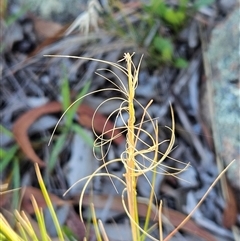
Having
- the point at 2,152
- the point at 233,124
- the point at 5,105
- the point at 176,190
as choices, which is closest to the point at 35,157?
the point at 2,152

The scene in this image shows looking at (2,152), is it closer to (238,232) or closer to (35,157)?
(35,157)

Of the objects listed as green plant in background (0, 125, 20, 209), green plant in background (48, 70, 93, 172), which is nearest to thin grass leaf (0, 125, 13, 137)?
green plant in background (0, 125, 20, 209)

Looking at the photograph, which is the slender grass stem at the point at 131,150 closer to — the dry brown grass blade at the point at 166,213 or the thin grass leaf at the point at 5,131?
the dry brown grass blade at the point at 166,213

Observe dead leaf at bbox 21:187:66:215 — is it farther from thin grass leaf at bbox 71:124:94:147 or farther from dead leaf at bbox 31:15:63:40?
dead leaf at bbox 31:15:63:40

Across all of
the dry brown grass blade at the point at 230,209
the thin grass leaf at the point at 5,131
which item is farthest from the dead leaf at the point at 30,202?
the dry brown grass blade at the point at 230,209

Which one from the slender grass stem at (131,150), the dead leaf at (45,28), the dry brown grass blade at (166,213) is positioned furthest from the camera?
the dead leaf at (45,28)

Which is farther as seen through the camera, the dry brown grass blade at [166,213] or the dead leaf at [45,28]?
the dead leaf at [45,28]

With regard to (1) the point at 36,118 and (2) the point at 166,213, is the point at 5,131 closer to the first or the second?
(1) the point at 36,118
